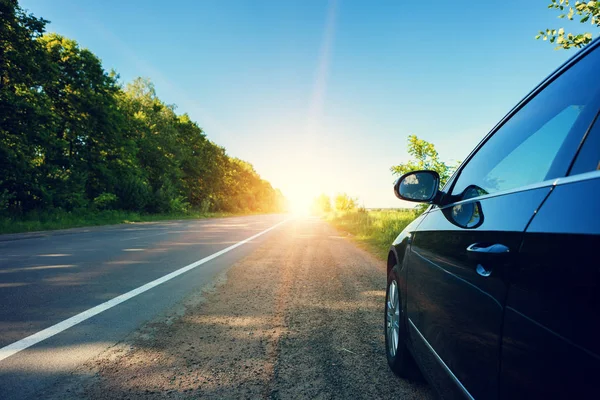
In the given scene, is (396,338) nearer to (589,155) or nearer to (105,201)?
(589,155)

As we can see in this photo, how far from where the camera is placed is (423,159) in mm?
11953

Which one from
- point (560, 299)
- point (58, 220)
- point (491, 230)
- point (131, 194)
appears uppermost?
point (131, 194)

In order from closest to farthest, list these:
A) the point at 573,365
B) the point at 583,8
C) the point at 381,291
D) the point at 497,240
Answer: the point at 573,365 < the point at 497,240 < the point at 381,291 < the point at 583,8

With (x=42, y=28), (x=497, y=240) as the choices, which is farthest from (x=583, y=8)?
(x=42, y=28)

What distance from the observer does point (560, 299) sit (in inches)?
→ 35.7

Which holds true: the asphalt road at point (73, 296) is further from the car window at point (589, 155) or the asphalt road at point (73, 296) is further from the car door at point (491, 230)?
the car window at point (589, 155)

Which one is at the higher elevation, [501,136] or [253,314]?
[501,136]

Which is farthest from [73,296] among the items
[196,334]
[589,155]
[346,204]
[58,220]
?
[346,204]

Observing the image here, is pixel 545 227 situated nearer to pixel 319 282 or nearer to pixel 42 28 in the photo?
pixel 319 282

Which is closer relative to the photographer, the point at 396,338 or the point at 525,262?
the point at 525,262

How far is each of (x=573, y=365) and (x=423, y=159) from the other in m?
11.8

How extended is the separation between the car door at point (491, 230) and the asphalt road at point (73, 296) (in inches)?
99.7

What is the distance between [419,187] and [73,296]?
464cm

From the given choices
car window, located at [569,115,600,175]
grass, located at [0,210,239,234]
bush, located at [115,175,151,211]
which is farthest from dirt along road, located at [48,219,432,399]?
bush, located at [115,175,151,211]
